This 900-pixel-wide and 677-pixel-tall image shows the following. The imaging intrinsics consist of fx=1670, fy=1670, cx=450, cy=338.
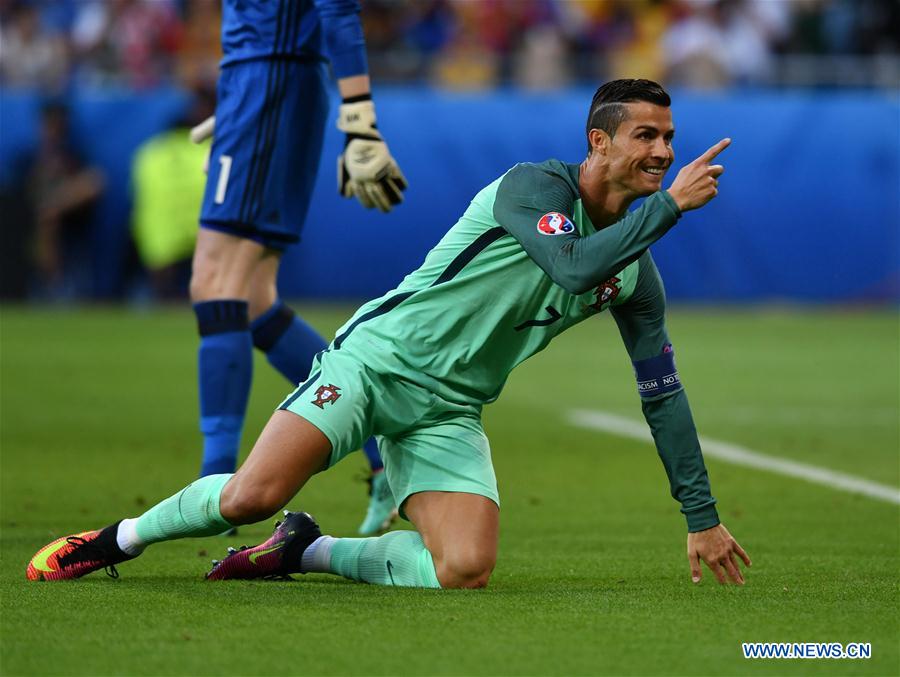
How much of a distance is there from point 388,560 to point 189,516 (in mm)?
609

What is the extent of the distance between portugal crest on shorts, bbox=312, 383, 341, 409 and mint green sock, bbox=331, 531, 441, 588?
0.46 m

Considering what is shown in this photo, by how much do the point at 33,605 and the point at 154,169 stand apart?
46.1 ft

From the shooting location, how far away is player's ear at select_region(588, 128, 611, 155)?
15.8 ft

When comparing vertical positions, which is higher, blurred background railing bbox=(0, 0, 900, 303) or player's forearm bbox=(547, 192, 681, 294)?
player's forearm bbox=(547, 192, 681, 294)

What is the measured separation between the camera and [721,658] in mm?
3857

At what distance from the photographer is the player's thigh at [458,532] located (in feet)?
15.8

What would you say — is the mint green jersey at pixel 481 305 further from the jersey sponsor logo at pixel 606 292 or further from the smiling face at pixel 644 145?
the smiling face at pixel 644 145

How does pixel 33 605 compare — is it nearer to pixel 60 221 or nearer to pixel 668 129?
pixel 668 129

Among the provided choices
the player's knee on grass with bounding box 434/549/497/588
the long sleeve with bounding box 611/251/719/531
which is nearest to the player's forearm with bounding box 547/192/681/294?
the long sleeve with bounding box 611/251/719/531

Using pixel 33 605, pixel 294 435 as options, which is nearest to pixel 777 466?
pixel 294 435

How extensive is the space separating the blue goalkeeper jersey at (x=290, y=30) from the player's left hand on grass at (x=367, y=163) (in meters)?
0.17

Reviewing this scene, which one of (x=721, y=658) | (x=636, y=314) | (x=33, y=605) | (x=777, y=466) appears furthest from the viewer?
(x=777, y=466)

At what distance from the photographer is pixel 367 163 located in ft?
19.4

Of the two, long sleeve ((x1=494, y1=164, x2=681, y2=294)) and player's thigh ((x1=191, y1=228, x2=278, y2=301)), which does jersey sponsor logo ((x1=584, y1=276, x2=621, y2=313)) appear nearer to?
long sleeve ((x1=494, y1=164, x2=681, y2=294))
